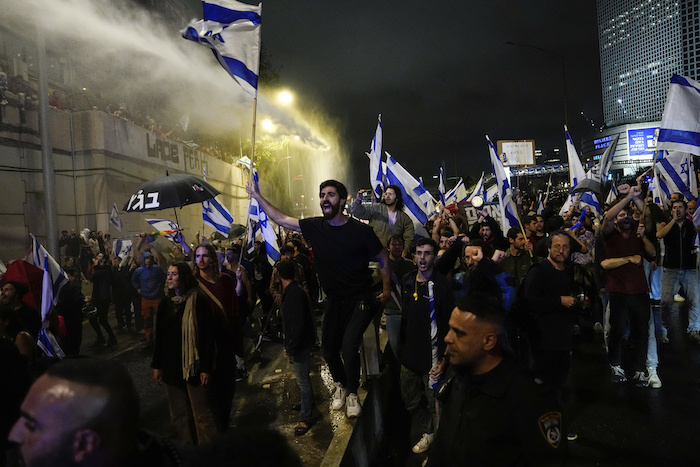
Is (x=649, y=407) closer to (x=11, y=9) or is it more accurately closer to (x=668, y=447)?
(x=668, y=447)

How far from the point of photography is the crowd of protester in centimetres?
233

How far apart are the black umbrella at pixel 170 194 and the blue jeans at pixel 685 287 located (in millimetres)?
7170

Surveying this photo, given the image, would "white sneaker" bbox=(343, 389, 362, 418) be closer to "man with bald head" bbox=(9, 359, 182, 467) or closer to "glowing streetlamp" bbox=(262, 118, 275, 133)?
"man with bald head" bbox=(9, 359, 182, 467)

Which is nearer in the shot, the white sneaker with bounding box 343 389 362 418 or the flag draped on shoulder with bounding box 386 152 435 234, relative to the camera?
the white sneaker with bounding box 343 389 362 418

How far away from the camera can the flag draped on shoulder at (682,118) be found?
672cm

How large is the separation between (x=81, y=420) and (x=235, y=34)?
4.81 metres

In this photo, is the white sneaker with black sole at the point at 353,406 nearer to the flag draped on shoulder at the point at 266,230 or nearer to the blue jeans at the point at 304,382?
the blue jeans at the point at 304,382

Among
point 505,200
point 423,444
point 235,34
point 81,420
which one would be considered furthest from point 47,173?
point 81,420

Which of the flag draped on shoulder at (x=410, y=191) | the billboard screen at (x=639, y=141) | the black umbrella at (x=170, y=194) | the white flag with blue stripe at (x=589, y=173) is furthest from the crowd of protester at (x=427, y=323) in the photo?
the billboard screen at (x=639, y=141)

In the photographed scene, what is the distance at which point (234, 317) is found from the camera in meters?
4.71

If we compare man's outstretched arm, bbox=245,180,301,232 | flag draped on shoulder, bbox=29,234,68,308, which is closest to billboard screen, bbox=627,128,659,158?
man's outstretched arm, bbox=245,180,301,232

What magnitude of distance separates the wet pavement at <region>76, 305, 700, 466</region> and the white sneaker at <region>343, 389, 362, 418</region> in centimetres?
11

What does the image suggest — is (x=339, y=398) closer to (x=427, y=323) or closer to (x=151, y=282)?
(x=427, y=323)

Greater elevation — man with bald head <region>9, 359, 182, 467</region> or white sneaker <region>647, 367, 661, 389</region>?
man with bald head <region>9, 359, 182, 467</region>
